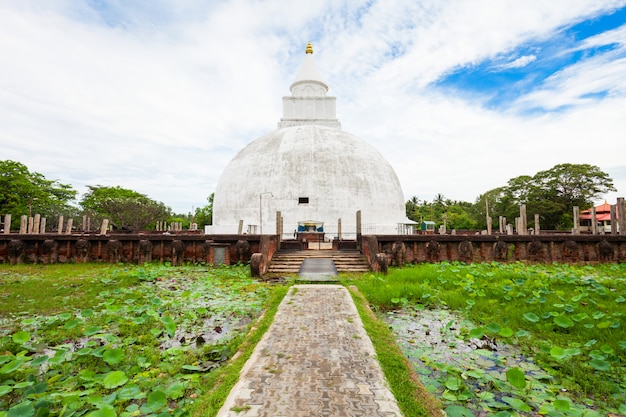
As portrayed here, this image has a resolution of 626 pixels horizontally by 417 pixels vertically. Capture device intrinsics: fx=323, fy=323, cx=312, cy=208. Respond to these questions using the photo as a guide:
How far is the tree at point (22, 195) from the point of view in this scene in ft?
96.1

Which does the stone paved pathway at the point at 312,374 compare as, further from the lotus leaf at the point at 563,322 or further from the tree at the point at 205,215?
the tree at the point at 205,215

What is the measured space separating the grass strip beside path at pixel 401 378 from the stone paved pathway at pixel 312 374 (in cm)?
8

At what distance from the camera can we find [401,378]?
2.85 m

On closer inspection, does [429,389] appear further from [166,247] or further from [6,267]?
[6,267]

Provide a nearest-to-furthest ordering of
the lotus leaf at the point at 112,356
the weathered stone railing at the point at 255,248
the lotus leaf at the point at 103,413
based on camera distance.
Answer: the lotus leaf at the point at 103,413 < the lotus leaf at the point at 112,356 < the weathered stone railing at the point at 255,248

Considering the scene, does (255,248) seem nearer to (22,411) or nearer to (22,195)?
(22,411)

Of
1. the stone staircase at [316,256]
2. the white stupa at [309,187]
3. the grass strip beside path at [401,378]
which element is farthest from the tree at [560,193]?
the grass strip beside path at [401,378]

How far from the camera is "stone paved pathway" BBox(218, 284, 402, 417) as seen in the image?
2307 millimetres

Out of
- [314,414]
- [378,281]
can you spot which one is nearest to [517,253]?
[378,281]

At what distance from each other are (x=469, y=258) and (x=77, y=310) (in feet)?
33.9

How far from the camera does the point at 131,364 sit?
11.0ft

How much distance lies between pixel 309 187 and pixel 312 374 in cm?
1629

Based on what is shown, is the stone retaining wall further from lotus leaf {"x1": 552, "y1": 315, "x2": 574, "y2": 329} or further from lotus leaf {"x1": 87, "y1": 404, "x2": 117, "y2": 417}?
lotus leaf {"x1": 87, "y1": 404, "x2": 117, "y2": 417}

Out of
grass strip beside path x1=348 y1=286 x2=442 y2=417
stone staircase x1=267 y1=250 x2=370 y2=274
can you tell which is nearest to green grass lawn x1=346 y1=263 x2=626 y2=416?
grass strip beside path x1=348 y1=286 x2=442 y2=417
